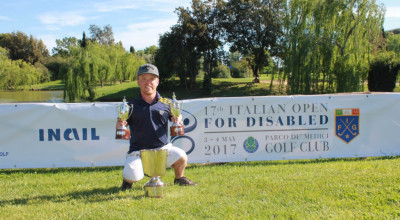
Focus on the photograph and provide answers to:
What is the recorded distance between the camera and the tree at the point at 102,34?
104875 millimetres

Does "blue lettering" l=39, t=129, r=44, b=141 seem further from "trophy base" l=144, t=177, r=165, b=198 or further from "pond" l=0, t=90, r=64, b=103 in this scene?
"pond" l=0, t=90, r=64, b=103

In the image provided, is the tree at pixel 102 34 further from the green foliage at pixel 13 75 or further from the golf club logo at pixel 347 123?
the golf club logo at pixel 347 123

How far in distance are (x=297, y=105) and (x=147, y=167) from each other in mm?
4093

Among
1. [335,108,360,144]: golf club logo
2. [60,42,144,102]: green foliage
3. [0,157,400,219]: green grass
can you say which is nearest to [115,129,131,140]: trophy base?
[0,157,400,219]: green grass

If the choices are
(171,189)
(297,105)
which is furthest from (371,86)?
(171,189)

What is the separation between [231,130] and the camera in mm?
7305

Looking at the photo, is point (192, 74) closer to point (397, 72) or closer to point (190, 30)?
point (190, 30)

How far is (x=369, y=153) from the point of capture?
24.7 feet

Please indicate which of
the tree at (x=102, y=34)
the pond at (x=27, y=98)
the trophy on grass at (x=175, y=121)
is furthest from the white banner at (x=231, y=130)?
the tree at (x=102, y=34)

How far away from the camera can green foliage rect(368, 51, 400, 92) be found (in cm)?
2772

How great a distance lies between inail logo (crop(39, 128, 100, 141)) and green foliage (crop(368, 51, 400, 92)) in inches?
1058

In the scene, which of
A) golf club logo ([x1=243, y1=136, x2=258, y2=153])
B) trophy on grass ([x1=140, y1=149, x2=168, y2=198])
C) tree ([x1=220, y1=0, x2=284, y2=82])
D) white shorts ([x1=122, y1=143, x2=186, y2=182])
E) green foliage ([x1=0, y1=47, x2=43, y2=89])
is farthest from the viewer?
green foliage ([x1=0, y1=47, x2=43, y2=89])

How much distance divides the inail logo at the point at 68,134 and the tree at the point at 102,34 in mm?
102192

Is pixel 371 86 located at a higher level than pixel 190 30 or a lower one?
lower
